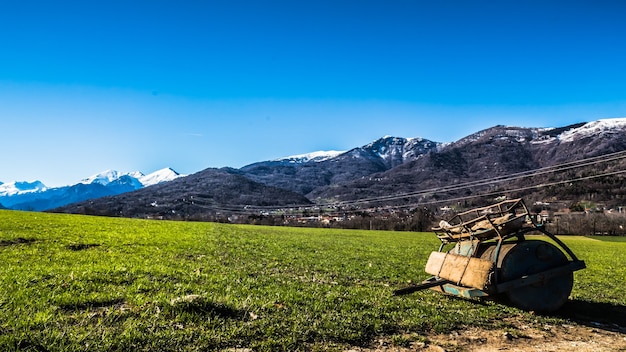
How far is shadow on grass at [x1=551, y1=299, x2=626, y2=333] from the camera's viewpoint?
10.0 m

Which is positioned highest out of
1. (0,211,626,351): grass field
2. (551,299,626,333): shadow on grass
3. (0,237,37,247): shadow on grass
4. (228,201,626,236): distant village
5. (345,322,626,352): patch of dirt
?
(0,237,37,247): shadow on grass

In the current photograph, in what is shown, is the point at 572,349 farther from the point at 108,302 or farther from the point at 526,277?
the point at 108,302

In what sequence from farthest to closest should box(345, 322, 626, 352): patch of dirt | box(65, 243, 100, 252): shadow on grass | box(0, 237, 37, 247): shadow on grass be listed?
box(65, 243, 100, 252): shadow on grass → box(0, 237, 37, 247): shadow on grass → box(345, 322, 626, 352): patch of dirt

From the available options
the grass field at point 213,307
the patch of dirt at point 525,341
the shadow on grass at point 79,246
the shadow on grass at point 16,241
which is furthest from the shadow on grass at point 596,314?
the shadow on grass at point 16,241

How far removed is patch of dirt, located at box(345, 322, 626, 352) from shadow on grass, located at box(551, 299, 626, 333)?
21.1 inches

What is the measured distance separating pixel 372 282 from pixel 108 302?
9.61 m

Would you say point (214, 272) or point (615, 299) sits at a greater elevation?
point (214, 272)

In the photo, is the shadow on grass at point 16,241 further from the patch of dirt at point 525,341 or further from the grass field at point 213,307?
the patch of dirt at point 525,341

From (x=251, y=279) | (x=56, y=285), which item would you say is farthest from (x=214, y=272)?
(x=56, y=285)

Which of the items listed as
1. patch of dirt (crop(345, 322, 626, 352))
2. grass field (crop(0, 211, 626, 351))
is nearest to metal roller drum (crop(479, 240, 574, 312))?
grass field (crop(0, 211, 626, 351))

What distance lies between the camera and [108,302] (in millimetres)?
8375

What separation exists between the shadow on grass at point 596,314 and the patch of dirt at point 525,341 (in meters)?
0.54

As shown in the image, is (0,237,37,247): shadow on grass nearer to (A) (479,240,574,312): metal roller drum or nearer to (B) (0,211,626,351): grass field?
(B) (0,211,626,351): grass field

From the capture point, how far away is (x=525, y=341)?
817cm
